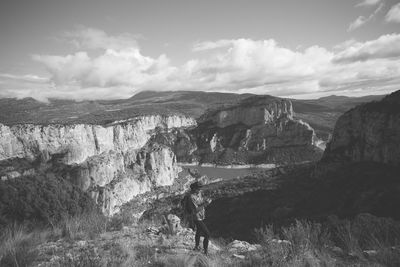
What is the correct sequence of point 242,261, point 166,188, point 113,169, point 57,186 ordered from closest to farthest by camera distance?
point 242,261, point 57,186, point 113,169, point 166,188

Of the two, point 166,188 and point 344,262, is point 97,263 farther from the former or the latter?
point 166,188

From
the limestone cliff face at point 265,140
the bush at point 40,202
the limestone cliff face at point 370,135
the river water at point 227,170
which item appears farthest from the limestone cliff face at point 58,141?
the limestone cliff face at point 370,135

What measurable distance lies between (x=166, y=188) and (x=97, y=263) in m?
109

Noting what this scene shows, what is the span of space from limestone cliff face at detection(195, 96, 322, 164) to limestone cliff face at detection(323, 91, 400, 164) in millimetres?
69003

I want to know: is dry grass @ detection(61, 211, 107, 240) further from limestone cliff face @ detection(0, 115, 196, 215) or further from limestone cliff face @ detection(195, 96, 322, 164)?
limestone cliff face @ detection(195, 96, 322, 164)

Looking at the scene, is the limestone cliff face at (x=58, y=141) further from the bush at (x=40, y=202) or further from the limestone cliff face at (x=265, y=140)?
the limestone cliff face at (x=265, y=140)

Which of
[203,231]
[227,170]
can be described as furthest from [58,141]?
[203,231]

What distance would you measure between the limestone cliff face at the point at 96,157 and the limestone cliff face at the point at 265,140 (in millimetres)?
50549

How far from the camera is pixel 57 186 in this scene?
31.3m

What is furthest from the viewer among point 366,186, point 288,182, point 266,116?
point 266,116

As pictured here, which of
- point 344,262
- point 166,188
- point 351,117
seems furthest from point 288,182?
point 344,262

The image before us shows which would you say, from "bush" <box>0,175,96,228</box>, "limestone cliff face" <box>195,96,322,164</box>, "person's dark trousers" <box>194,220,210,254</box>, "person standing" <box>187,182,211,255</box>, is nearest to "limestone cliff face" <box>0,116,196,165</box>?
"bush" <box>0,175,96,228</box>

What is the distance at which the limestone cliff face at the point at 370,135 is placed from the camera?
61375 mm

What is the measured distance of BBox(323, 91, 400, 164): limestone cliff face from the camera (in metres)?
61.4
